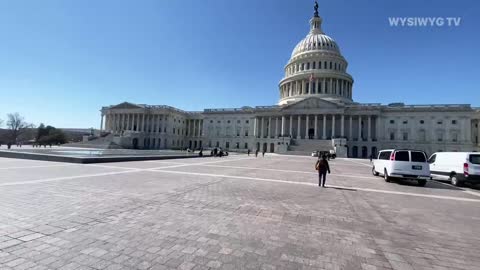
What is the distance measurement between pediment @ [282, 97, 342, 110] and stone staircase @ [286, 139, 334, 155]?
11.5 metres

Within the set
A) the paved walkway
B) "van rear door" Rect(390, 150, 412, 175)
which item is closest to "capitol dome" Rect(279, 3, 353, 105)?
"van rear door" Rect(390, 150, 412, 175)

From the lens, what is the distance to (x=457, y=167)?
1527cm

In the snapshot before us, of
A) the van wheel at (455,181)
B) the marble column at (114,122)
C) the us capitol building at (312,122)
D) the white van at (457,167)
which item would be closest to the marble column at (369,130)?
the us capitol building at (312,122)

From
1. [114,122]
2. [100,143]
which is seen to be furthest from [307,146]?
[114,122]

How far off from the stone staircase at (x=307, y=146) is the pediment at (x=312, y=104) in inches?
453

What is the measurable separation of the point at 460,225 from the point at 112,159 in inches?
907

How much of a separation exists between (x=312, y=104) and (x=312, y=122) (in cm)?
675

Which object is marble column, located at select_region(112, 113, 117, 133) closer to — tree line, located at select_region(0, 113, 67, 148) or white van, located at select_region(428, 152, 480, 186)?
tree line, located at select_region(0, 113, 67, 148)

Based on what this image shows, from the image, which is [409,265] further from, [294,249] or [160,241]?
[160,241]

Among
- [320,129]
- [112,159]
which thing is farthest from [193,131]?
[112,159]

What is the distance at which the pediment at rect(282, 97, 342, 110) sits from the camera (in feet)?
241

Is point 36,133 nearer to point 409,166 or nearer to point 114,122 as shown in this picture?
point 114,122

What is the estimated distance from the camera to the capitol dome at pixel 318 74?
266 ft

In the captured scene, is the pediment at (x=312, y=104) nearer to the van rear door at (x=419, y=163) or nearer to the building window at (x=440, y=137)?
the building window at (x=440, y=137)
